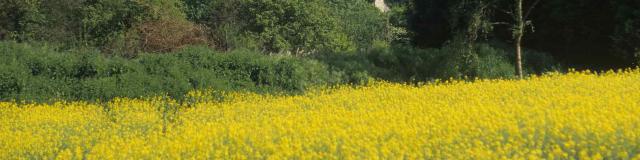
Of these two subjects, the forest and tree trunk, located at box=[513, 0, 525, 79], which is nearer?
the forest

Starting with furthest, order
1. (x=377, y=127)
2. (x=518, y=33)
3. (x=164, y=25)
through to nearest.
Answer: (x=164, y=25), (x=518, y=33), (x=377, y=127)

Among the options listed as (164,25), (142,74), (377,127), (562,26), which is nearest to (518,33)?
(562,26)

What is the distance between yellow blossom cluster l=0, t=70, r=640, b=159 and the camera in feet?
23.0

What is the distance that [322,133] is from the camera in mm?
8125

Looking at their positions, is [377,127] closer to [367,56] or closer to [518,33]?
[518,33]

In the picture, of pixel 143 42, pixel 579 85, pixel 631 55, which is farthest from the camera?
pixel 143 42

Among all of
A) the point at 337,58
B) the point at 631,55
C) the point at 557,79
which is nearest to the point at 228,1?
the point at 337,58

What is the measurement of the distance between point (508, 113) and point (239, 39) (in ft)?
77.8

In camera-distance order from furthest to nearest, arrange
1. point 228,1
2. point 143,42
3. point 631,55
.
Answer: point 228,1
point 143,42
point 631,55

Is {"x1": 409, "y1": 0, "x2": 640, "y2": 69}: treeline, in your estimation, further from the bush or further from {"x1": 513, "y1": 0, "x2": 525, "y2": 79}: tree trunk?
the bush

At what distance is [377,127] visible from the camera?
827cm

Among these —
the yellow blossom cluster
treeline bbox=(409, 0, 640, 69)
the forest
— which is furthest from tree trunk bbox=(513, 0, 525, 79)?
the yellow blossom cluster

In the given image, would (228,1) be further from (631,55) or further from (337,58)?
(631,55)

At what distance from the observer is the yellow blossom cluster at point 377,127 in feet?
23.0
